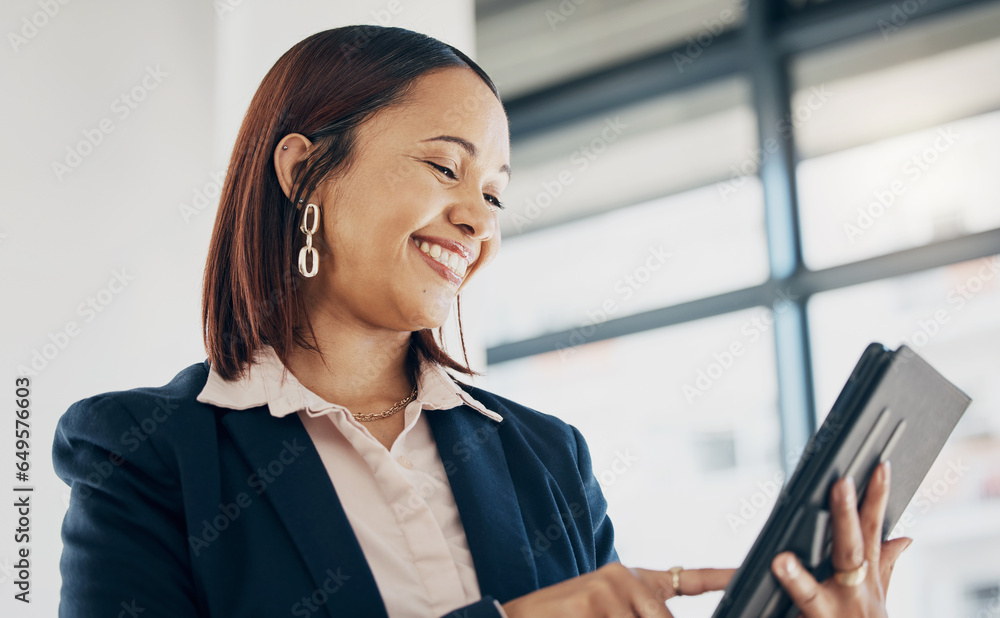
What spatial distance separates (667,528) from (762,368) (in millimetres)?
774

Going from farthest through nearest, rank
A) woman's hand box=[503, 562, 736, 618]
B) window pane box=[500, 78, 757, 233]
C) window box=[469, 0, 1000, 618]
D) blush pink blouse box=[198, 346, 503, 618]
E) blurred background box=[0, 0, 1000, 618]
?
window pane box=[500, 78, 757, 233] → window box=[469, 0, 1000, 618] → blurred background box=[0, 0, 1000, 618] → blush pink blouse box=[198, 346, 503, 618] → woman's hand box=[503, 562, 736, 618]

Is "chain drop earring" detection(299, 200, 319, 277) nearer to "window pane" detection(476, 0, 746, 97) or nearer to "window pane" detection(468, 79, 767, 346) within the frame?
"window pane" detection(468, 79, 767, 346)

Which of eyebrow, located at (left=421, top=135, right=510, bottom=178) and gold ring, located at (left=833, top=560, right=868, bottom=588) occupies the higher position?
eyebrow, located at (left=421, top=135, right=510, bottom=178)

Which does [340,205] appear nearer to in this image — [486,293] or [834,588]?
[834,588]

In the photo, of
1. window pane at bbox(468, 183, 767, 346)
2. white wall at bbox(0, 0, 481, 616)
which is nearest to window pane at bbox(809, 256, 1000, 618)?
window pane at bbox(468, 183, 767, 346)

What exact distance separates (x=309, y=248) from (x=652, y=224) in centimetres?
285

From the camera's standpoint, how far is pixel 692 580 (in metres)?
1.10

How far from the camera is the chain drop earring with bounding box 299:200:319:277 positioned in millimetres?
1331

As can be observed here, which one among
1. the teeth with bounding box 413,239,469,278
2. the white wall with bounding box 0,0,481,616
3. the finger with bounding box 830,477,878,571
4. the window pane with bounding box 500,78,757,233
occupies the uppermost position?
the window pane with bounding box 500,78,757,233

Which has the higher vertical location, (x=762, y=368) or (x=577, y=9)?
(x=577, y=9)

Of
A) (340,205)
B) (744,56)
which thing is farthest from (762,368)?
(340,205)

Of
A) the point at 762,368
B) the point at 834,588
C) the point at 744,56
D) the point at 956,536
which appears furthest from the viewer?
the point at 744,56

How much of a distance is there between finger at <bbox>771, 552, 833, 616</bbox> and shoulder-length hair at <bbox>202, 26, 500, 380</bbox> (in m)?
0.71

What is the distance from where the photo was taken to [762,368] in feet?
11.7
